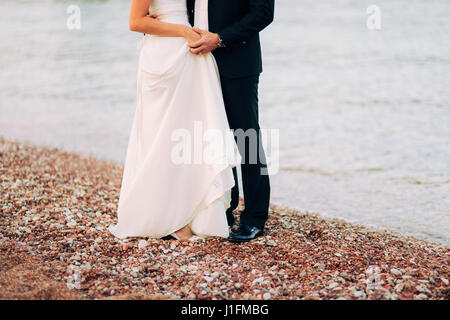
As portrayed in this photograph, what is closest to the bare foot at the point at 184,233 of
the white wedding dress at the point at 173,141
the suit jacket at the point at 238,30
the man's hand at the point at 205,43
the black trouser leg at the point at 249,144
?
the white wedding dress at the point at 173,141

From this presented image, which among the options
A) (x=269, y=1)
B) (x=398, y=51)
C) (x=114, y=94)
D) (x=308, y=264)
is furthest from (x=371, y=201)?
(x=398, y=51)

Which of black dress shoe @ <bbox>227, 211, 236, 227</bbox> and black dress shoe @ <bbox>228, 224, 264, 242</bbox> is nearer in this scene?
black dress shoe @ <bbox>228, 224, 264, 242</bbox>

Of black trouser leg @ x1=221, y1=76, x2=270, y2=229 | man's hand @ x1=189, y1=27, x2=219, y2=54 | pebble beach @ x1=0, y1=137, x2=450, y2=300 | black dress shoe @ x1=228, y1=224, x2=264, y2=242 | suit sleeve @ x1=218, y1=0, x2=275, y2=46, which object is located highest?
suit sleeve @ x1=218, y1=0, x2=275, y2=46

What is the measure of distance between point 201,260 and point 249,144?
97 centimetres

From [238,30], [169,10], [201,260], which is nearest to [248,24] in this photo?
[238,30]

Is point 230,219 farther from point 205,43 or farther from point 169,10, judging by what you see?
point 169,10

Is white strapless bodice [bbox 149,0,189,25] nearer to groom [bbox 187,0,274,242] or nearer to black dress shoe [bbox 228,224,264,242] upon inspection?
groom [bbox 187,0,274,242]

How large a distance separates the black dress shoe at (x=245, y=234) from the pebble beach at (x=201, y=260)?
59 mm

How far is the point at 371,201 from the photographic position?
610cm

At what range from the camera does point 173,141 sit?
4051 millimetres

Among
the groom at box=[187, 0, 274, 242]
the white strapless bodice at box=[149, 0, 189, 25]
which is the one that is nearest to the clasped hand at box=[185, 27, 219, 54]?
the groom at box=[187, 0, 274, 242]

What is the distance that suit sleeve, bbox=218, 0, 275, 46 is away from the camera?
12.5 feet

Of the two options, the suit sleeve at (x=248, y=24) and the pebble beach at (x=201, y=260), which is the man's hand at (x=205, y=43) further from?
the pebble beach at (x=201, y=260)

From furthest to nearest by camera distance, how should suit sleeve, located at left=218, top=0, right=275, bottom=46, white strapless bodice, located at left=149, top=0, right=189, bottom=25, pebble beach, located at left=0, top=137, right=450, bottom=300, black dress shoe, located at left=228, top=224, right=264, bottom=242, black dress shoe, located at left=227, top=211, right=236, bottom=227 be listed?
black dress shoe, located at left=227, top=211, right=236, bottom=227 → black dress shoe, located at left=228, top=224, right=264, bottom=242 → white strapless bodice, located at left=149, top=0, right=189, bottom=25 → suit sleeve, located at left=218, top=0, right=275, bottom=46 → pebble beach, located at left=0, top=137, right=450, bottom=300
